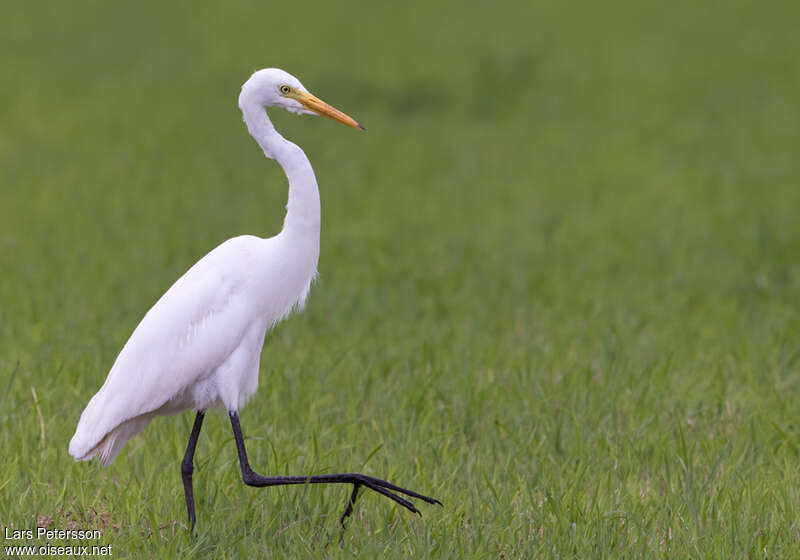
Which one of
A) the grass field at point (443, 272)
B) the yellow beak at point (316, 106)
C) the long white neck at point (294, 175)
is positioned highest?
the yellow beak at point (316, 106)

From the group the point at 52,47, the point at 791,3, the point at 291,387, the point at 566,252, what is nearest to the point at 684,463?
the point at 291,387

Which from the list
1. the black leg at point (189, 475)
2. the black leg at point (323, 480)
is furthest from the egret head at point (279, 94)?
the black leg at point (189, 475)

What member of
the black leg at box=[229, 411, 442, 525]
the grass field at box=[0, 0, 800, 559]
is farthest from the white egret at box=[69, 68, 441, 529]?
the grass field at box=[0, 0, 800, 559]

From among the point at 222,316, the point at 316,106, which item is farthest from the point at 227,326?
the point at 316,106

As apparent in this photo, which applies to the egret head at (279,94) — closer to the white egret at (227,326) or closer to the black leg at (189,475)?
the white egret at (227,326)

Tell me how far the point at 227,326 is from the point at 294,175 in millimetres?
622

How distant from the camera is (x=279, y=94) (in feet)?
12.3

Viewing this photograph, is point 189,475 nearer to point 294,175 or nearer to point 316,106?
point 294,175

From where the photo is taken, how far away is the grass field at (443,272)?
13.0ft

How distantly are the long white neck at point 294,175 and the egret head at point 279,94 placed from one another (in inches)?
1.5

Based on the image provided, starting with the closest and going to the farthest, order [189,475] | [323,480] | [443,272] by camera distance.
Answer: [323,480] → [189,475] → [443,272]

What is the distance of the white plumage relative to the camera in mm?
3727

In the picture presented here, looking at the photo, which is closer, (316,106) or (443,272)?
(316,106)

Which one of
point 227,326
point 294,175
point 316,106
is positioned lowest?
point 227,326
